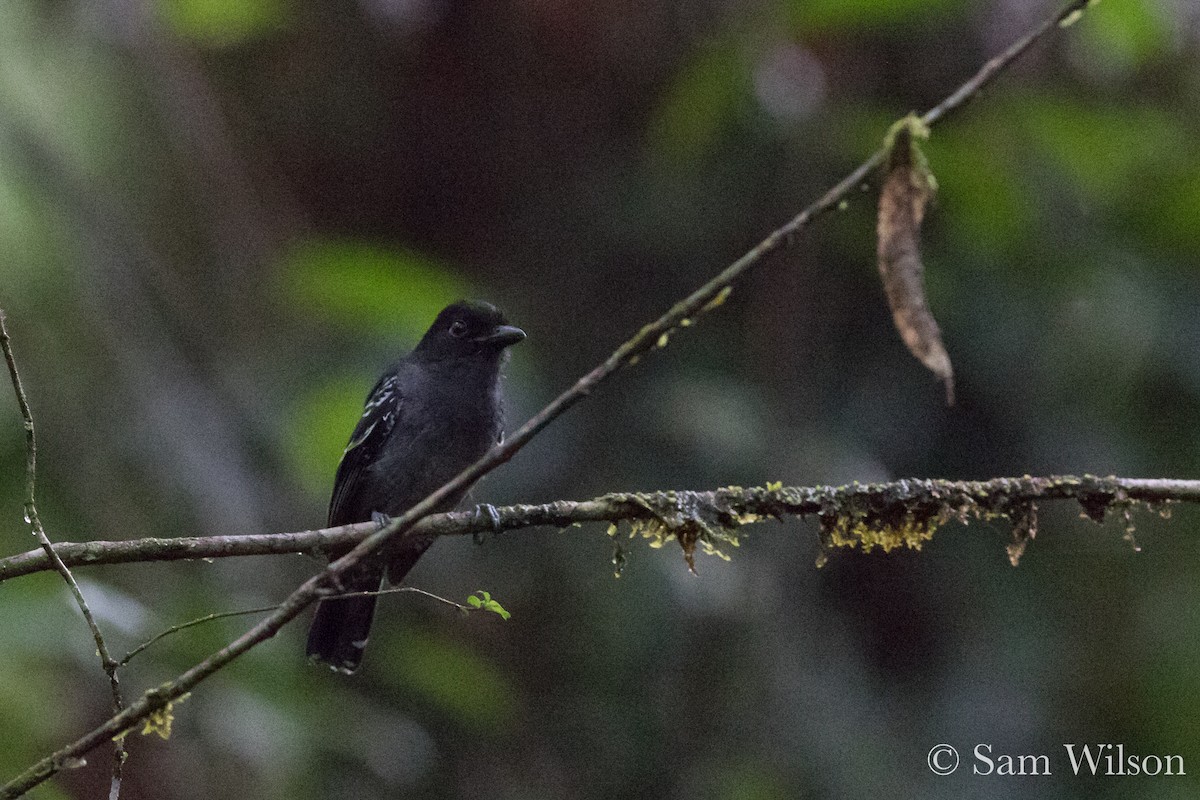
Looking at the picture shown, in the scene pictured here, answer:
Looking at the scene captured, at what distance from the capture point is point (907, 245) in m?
2.46

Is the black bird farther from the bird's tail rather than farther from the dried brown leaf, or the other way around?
the dried brown leaf

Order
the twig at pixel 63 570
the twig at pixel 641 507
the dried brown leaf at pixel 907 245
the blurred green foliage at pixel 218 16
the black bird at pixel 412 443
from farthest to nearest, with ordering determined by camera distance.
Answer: the blurred green foliage at pixel 218 16 < the black bird at pixel 412 443 < the twig at pixel 641 507 < the twig at pixel 63 570 < the dried brown leaf at pixel 907 245

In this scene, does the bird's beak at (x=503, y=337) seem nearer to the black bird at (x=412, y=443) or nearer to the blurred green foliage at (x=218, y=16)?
the black bird at (x=412, y=443)

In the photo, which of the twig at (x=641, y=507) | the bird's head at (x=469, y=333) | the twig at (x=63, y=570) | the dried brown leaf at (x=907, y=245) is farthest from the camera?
the bird's head at (x=469, y=333)

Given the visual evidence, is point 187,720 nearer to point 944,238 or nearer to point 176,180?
point 176,180

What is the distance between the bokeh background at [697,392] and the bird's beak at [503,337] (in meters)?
0.51

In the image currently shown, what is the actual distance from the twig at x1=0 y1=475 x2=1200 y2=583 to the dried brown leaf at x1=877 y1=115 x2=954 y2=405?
0.76m

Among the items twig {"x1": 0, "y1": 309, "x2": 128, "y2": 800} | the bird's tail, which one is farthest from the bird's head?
twig {"x1": 0, "y1": 309, "x2": 128, "y2": 800}

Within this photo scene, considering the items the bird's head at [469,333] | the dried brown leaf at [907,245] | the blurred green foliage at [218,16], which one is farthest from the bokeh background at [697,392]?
the dried brown leaf at [907,245]

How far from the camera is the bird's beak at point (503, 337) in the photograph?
208 inches

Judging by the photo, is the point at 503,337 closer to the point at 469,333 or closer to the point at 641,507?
the point at 469,333

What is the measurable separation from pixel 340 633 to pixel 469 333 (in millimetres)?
1339

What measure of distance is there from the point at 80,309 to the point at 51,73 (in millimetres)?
1028

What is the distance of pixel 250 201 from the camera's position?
6.87 m
